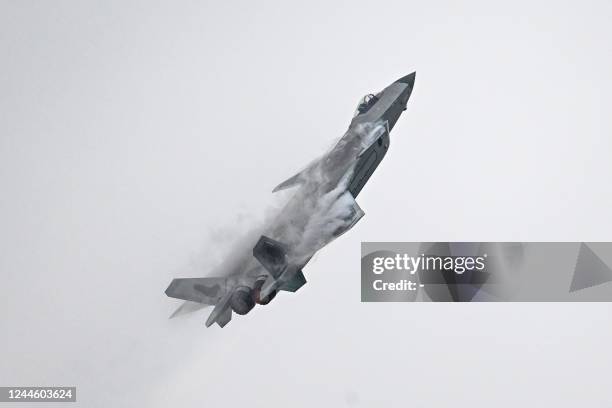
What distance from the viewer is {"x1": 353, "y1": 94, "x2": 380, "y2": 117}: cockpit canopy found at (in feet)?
168

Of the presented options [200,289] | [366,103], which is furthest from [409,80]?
[200,289]

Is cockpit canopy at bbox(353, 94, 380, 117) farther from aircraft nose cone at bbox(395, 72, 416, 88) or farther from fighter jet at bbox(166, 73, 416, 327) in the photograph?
fighter jet at bbox(166, 73, 416, 327)

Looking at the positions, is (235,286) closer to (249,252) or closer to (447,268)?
(249,252)

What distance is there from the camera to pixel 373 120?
48375 mm

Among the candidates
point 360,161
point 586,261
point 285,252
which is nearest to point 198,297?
point 285,252

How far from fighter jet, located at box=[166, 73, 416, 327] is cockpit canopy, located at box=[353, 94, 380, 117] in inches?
184

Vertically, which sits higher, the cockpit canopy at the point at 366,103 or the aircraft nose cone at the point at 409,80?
the aircraft nose cone at the point at 409,80

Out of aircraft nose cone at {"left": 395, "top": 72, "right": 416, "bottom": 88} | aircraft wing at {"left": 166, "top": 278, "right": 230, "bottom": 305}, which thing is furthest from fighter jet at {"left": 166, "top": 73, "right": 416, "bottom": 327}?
aircraft nose cone at {"left": 395, "top": 72, "right": 416, "bottom": 88}

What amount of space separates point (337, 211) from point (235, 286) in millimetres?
7844

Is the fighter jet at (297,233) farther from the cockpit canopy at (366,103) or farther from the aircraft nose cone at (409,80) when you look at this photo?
the aircraft nose cone at (409,80)

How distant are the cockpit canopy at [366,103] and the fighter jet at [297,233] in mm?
4666

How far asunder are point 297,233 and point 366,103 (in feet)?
48.5

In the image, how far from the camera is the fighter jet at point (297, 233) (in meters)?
40.4

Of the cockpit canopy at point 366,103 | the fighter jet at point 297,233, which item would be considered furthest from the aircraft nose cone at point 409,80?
the fighter jet at point 297,233
